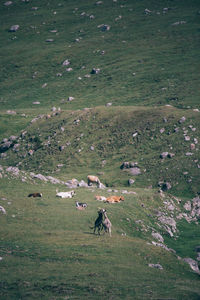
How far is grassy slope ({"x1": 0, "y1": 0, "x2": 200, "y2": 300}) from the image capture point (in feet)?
92.0

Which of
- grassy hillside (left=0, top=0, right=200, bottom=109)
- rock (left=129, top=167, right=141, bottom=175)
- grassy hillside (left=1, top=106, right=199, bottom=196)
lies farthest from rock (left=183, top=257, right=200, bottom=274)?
grassy hillside (left=0, top=0, right=200, bottom=109)

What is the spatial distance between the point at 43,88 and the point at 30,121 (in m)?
33.5

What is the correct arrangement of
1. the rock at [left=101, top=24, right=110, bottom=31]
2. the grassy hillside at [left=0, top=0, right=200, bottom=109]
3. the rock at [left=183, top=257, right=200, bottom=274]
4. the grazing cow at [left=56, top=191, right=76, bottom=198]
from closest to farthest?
the rock at [left=183, top=257, right=200, bottom=274]
the grazing cow at [left=56, top=191, right=76, bottom=198]
the grassy hillside at [left=0, top=0, right=200, bottom=109]
the rock at [left=101, top=24, right=110, bottom=31]

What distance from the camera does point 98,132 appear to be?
8038 centimetres

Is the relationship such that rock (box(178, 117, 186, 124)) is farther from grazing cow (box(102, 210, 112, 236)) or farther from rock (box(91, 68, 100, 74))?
rock (box(91, 68, 100, 74))

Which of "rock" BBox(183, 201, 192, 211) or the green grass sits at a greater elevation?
the green grass

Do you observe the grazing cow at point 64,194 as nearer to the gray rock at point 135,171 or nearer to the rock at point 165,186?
the rock at point 165,186

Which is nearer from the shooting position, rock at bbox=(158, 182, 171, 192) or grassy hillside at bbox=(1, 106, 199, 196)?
rock at bbox=(158, 182, 171, 192)

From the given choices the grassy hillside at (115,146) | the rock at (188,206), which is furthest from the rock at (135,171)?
the rock at (188,206)

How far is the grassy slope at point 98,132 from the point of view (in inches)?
1104

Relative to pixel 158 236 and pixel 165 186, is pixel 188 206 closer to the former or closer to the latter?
pixel 165 186

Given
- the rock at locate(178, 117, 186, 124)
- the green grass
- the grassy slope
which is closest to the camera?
the green grass


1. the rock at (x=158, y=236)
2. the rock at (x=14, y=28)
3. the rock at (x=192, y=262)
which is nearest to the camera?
the rock at (x=192, y=262)

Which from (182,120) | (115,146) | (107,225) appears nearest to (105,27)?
(115,146)
